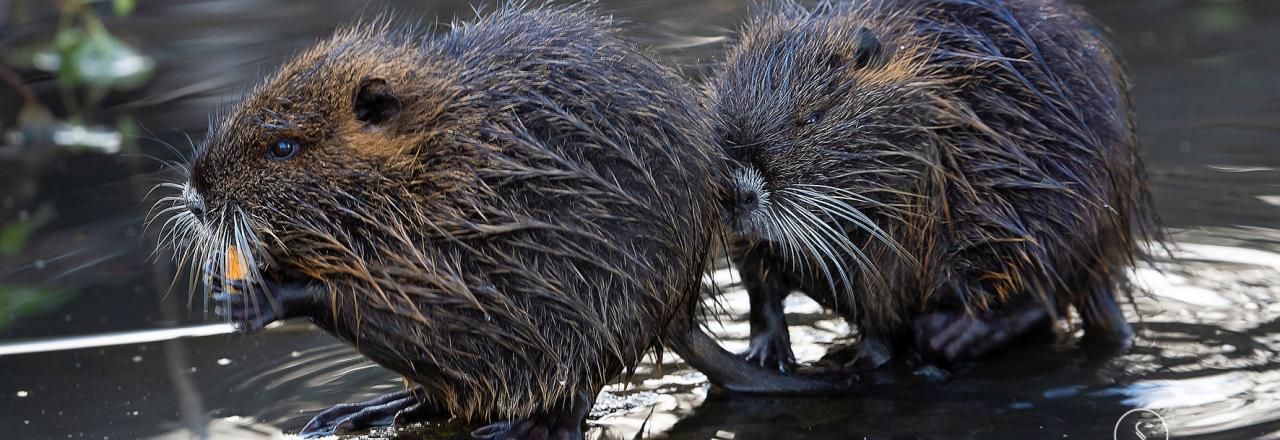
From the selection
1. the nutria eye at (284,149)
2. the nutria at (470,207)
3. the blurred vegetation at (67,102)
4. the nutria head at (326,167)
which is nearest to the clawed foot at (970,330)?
the nutria at (470,207)

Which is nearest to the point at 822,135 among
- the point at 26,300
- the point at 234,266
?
the point at 234,266

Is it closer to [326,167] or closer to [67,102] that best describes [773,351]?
[326,167]

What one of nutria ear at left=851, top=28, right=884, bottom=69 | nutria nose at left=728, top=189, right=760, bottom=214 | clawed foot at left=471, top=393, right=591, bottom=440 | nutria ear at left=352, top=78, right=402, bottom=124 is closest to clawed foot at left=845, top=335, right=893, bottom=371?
nutria nose at left=728, top=189, right=760, bottom=214

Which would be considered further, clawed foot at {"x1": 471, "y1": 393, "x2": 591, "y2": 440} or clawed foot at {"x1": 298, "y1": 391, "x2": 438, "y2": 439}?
clawed foot at {"x1": 298, "y1": 391, "x2": 438, "y2": 439}

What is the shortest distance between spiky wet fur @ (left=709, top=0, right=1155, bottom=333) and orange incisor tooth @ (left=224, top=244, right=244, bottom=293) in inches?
41.0

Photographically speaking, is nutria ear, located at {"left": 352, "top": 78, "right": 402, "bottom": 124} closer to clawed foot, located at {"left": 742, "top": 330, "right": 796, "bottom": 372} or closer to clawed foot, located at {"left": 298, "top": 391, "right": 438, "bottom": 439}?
clawed foot, located at {"left": 298, "top": 391, "right": 438, "bottom": 439}

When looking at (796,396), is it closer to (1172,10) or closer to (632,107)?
(632,107)

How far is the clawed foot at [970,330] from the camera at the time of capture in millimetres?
3555

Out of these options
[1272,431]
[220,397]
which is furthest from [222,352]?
[1272,431]

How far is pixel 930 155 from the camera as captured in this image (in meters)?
3.41

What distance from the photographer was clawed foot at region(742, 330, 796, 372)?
3.58m

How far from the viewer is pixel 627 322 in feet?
9.79

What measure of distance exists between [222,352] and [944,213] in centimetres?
179

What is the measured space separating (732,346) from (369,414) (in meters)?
0.98
